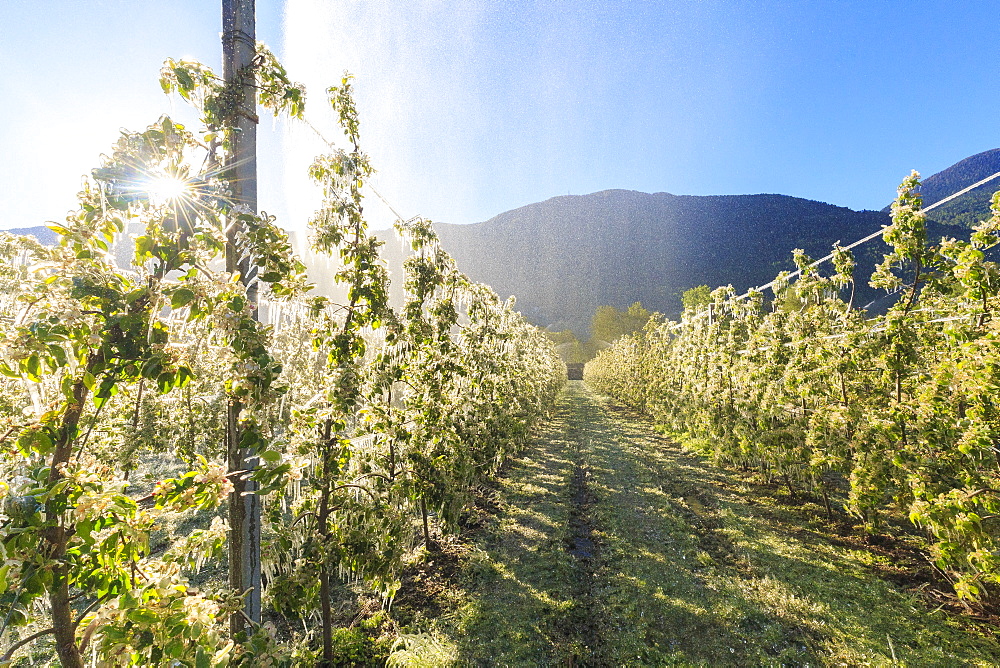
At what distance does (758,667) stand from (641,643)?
1223 millimetres

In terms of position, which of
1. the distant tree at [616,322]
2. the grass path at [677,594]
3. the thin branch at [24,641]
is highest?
the distant tree at [616,322]

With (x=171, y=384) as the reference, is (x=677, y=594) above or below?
below

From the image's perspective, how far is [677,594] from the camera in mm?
5789

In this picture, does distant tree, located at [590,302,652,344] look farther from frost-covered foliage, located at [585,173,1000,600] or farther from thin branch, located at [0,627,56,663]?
thin branch, located at [0,627,56,663]

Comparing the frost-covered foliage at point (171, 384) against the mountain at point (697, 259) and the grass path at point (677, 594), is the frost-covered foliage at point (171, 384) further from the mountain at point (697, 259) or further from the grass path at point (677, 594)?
the mountain at point (697, 259)

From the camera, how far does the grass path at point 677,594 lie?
4.69 m

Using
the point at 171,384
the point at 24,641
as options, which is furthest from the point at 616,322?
the point at 24,641

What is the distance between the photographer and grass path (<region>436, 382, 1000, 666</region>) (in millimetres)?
4688

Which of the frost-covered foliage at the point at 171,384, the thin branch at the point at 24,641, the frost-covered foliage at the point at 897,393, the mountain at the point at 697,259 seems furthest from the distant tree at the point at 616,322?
the mountain at the point at 697,259

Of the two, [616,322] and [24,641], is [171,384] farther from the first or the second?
[616,322]

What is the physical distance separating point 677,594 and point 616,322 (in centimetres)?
7126

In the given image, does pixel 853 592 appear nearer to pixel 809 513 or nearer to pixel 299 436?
pixel 809 513

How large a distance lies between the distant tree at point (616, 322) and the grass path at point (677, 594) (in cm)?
6104

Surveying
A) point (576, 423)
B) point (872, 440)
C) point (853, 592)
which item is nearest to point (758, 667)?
point (853, 592)
